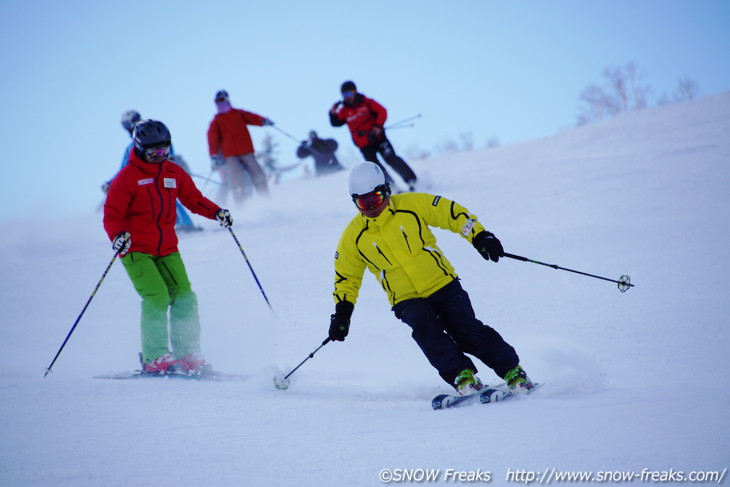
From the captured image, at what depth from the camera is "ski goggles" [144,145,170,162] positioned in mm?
4508

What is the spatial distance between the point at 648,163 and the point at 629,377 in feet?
24.1

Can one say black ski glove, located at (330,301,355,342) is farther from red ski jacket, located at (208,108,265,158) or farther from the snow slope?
red ski jacket, located at (208,108,265,158)

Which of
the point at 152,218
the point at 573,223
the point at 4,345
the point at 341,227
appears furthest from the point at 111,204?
the point at 573,223

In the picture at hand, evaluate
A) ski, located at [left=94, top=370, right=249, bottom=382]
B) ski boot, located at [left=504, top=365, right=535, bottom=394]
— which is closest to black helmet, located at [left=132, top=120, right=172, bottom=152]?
ski, located at [left=94, top=370, right=249, bottom=382]

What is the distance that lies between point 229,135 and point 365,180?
7.56 metres

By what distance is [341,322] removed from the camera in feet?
12.4

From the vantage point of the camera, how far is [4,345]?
238 inches

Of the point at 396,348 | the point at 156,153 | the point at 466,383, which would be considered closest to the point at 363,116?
the point at 396,348

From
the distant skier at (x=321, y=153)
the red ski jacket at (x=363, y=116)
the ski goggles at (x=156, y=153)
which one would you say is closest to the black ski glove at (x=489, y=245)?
the ski goggles at (x=156, y=153)

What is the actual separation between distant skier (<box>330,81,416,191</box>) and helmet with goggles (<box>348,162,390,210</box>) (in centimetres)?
616

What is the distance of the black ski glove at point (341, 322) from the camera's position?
148 inches

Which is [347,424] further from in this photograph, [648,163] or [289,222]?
[648,163]

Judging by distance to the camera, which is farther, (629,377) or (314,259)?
(314,259)

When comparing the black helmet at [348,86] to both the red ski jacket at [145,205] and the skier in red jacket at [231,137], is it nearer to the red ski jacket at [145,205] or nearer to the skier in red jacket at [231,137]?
the skier in red jacket at [231,137]
